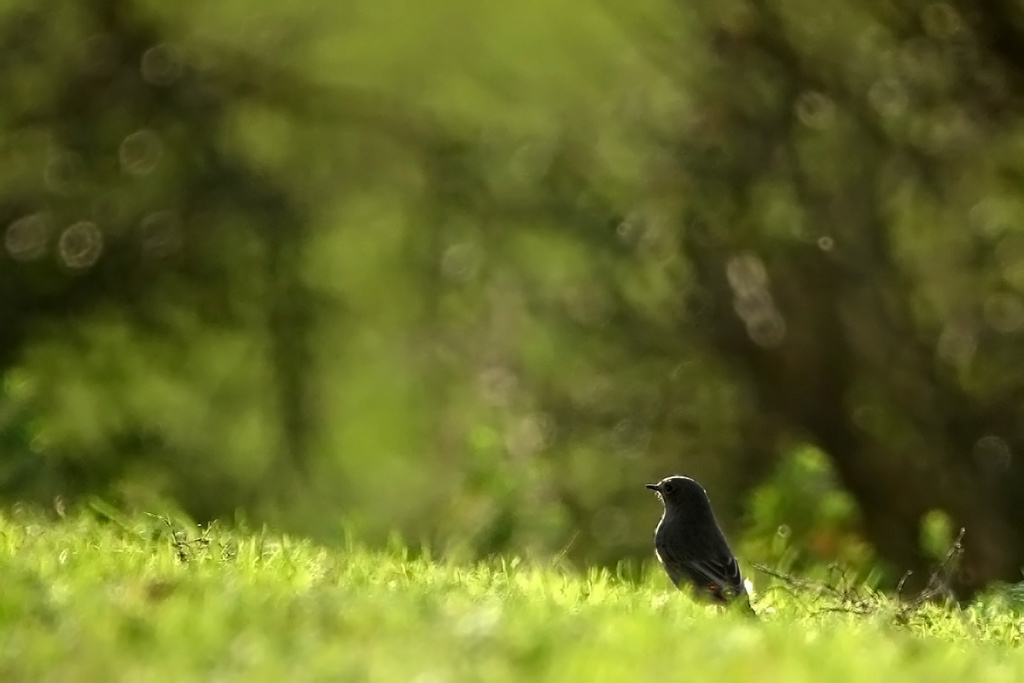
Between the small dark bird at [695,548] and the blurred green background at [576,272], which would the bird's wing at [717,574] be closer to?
the small dark bird at [695,548]

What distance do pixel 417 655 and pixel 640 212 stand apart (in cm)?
802

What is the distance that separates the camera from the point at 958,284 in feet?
38.3

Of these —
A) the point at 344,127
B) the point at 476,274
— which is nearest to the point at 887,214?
the point at 476,274

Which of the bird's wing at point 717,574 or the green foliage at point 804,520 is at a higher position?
the bird's wing at point 717,574

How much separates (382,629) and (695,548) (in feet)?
8.20

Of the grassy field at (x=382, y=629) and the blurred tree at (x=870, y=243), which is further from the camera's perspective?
the blurred tree at (x=870, y=243)

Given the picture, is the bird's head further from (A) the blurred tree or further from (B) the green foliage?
(A) the blurred tree

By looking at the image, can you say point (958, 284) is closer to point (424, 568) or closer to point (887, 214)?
point (887, 214)

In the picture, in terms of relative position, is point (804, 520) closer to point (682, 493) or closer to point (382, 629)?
point (682, 493)

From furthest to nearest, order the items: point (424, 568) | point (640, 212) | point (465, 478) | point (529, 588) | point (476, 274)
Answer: point (476, 274) → point (640, 212) → point (465, 478) → point (424, 568) → point (529, 588)

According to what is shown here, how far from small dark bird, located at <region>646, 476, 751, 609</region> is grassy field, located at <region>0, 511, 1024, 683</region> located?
0.18 metres

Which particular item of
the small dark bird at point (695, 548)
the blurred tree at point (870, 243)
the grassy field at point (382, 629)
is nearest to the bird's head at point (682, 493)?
the small dark bird at point (695, 548)

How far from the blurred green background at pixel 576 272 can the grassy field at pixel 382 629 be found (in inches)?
121

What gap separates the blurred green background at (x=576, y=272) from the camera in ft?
A: 36.9
